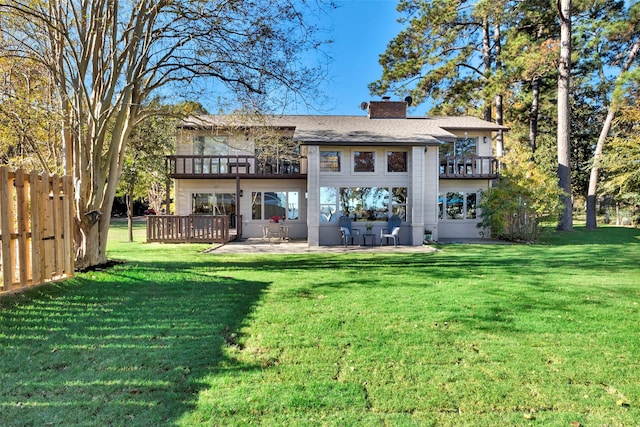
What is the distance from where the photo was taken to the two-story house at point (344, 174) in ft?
49.5

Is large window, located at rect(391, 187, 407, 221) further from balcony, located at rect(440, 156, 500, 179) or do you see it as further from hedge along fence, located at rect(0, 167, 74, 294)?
hedge along fence, located at rect(0, 167, 74, 294)

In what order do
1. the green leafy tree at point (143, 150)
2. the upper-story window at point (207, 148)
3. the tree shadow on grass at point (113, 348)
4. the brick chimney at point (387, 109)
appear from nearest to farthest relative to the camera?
the tree shadow on grass at point (113, 348), the green leafy tree at point (143, 150), the upper-story window at point (207, 148), the brick chimney at point (387, 109)

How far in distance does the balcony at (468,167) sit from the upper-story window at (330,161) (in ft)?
19.0

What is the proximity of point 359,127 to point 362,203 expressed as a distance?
3965 millimetres

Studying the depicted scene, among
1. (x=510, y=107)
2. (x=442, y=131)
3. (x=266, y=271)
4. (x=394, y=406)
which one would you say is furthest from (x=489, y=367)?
(x=510, y=107)

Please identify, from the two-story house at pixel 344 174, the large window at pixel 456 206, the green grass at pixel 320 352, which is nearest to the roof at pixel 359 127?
the two-story house at pixel 344 174

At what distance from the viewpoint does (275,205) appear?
61.9 ft

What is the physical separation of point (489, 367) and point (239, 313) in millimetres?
3250

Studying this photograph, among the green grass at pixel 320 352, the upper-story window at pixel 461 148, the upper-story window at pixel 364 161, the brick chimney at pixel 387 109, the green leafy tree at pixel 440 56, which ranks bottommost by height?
the green grass at pixel 320 352

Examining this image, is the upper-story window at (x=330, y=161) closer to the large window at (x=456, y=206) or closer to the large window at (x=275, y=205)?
the large window at (x=275, y=205)

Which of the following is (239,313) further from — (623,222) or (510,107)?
(623,222)

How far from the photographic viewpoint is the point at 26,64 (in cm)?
953

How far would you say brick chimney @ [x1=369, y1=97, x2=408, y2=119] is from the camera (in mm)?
20141

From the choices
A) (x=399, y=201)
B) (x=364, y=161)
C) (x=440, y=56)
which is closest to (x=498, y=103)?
(x=440, y=56)
